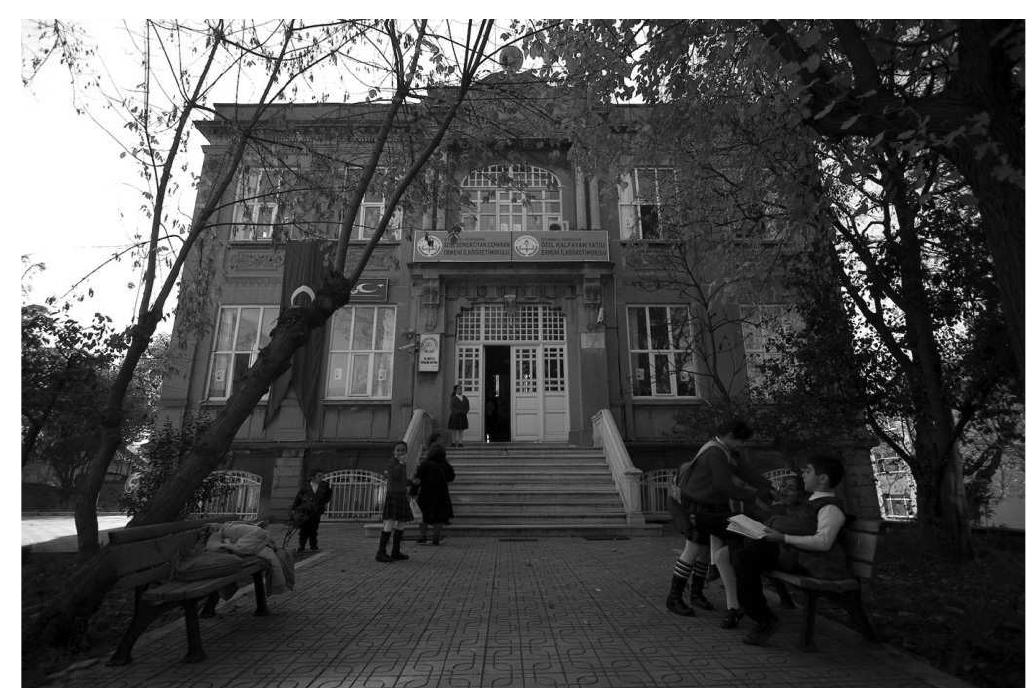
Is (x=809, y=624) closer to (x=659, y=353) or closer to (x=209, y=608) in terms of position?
(x=209, y=608)

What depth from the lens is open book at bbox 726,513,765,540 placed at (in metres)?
4.15

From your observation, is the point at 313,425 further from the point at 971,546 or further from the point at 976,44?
the point at 976,44

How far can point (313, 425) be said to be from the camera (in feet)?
48.7

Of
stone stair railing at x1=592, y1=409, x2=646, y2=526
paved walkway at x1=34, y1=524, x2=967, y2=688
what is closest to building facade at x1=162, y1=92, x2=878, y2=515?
stone stair railing at x1=592, y1=409, x2=646, y2=526

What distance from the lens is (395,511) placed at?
8.01 m

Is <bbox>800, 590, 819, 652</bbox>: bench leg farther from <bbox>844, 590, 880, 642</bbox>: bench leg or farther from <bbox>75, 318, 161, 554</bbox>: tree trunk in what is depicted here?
<bbox>75, 318, 161, 554</bbox>: tree trunk

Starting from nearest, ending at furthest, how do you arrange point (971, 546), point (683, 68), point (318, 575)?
point (318, 575)
point (683, 68)
point (971, 546)

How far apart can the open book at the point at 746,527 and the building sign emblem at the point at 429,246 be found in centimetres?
1243

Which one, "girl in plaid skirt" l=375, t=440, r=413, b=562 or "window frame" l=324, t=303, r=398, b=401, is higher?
"window frame" l=324, t=303, r=398, b=401

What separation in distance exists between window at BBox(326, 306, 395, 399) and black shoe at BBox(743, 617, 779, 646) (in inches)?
479

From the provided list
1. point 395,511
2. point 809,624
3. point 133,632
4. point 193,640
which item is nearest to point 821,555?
point 809,624

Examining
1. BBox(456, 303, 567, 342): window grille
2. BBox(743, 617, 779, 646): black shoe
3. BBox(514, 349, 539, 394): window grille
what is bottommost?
BBox(743, 617, 779, 646): black shoe

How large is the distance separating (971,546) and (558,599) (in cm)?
680

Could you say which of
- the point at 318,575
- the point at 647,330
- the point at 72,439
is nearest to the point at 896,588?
the point at 318,575
